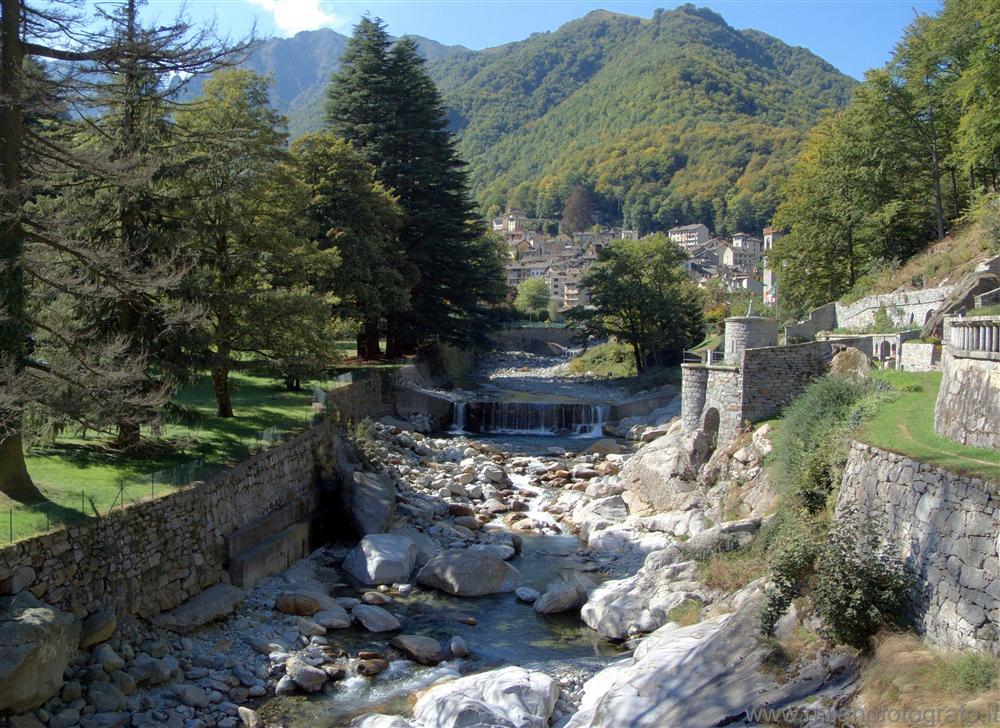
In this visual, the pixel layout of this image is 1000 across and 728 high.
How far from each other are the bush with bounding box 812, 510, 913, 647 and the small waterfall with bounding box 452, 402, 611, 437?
21.0 meters

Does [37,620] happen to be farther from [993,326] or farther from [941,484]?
[993,326]

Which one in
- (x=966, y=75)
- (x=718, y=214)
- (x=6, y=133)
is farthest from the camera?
(x=718, y=214)

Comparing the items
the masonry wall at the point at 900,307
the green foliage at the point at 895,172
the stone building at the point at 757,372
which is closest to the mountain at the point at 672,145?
the green foliage at the point at 895,172

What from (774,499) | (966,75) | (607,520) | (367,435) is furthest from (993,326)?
(966,75)

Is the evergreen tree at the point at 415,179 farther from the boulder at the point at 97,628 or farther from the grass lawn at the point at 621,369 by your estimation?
the boulder at the point at 97,628

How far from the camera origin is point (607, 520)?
1948 cm

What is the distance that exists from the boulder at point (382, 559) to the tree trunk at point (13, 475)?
6.37m

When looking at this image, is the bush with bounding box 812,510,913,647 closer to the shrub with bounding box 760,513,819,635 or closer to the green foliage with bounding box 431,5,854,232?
the shrub with bounding box 760,513,819,635

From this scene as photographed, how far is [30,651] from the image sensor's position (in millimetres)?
9641

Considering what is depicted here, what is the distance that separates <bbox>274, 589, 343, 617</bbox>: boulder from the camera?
47.0 ft

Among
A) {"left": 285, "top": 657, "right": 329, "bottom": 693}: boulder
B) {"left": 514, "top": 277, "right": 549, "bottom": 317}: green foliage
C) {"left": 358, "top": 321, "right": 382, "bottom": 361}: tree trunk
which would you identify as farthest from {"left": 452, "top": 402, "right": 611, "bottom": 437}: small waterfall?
{"left": 514, "top": 277, "right": 549, "bottom": 317}: green foliage

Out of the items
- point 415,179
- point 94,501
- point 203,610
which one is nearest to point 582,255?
point 415,179

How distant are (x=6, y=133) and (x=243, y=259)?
7.68 metres

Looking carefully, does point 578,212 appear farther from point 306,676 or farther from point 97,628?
point 97,628
